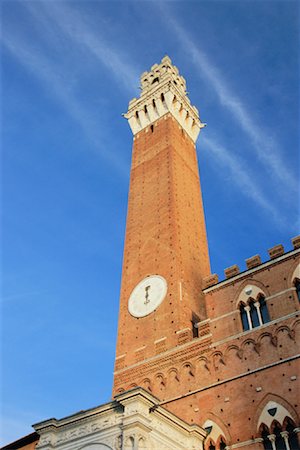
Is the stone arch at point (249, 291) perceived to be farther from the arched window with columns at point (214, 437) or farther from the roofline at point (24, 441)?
the roofline at point (24, 441)

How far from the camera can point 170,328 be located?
20875 millimetres

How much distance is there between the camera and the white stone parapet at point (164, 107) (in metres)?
33.2

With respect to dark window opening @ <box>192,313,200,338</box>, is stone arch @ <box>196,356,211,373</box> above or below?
Result: below

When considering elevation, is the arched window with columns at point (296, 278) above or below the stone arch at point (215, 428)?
above

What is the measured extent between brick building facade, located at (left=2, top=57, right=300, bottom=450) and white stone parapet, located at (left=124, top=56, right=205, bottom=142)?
5428 millimetres

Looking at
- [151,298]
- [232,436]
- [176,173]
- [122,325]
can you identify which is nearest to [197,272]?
[151,298]

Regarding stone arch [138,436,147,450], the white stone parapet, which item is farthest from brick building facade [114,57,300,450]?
the white stone parapet

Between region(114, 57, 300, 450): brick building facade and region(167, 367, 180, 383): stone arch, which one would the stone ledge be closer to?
region(114, 57, 300, 450): brick building facade

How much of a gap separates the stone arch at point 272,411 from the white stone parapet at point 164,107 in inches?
831

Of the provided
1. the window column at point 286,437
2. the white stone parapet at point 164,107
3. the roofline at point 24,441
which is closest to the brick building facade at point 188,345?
the window column at point 286,437

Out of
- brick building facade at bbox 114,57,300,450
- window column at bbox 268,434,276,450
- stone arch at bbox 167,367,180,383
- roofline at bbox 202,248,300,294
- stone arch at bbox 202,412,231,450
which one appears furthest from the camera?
stone arch at bbox 167,367,180,383

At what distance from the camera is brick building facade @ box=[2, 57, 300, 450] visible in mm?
14562

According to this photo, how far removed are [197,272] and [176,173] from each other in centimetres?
640

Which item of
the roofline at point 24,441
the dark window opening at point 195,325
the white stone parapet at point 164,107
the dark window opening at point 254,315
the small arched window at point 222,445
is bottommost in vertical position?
the small arched window at point 222,445
